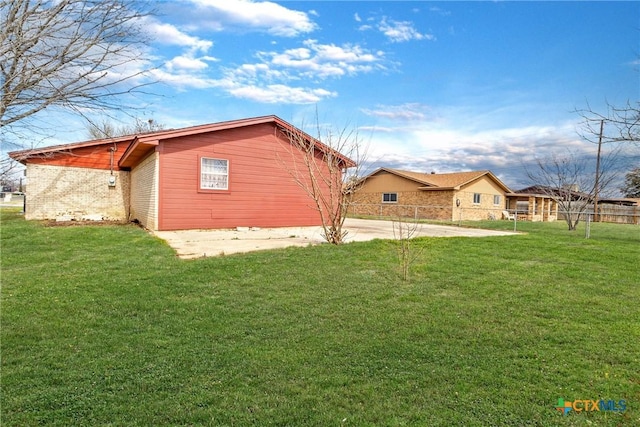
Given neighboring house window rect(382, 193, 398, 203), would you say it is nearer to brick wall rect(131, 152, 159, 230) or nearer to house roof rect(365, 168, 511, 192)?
house roof rect(365, 168, 511, 192)

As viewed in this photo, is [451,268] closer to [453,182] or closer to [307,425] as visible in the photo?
[307,425]

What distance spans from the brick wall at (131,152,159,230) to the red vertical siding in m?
0.34

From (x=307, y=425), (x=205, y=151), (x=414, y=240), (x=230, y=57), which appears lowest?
(x=307, y=425)

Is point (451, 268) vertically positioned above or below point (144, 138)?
below

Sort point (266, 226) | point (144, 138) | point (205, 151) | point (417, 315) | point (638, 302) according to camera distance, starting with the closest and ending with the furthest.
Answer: point (417, 315) < point (638, 302) < point (144, 138) < point (205, 151) < point (266, 226)

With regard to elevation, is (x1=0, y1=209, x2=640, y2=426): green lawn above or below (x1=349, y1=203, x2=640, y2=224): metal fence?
below

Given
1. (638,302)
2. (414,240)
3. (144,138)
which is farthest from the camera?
(144,138)

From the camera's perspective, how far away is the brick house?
25.1 metres

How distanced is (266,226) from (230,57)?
630 centimetres

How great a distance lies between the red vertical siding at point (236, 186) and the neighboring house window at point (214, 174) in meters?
0.17

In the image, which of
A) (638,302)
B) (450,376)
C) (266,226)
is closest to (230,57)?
(266,226)

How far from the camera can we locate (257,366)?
3.01m

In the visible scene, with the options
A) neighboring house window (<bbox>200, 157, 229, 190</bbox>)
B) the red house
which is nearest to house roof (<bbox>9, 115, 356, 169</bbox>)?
the red house

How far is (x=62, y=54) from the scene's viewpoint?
2.27 meters
